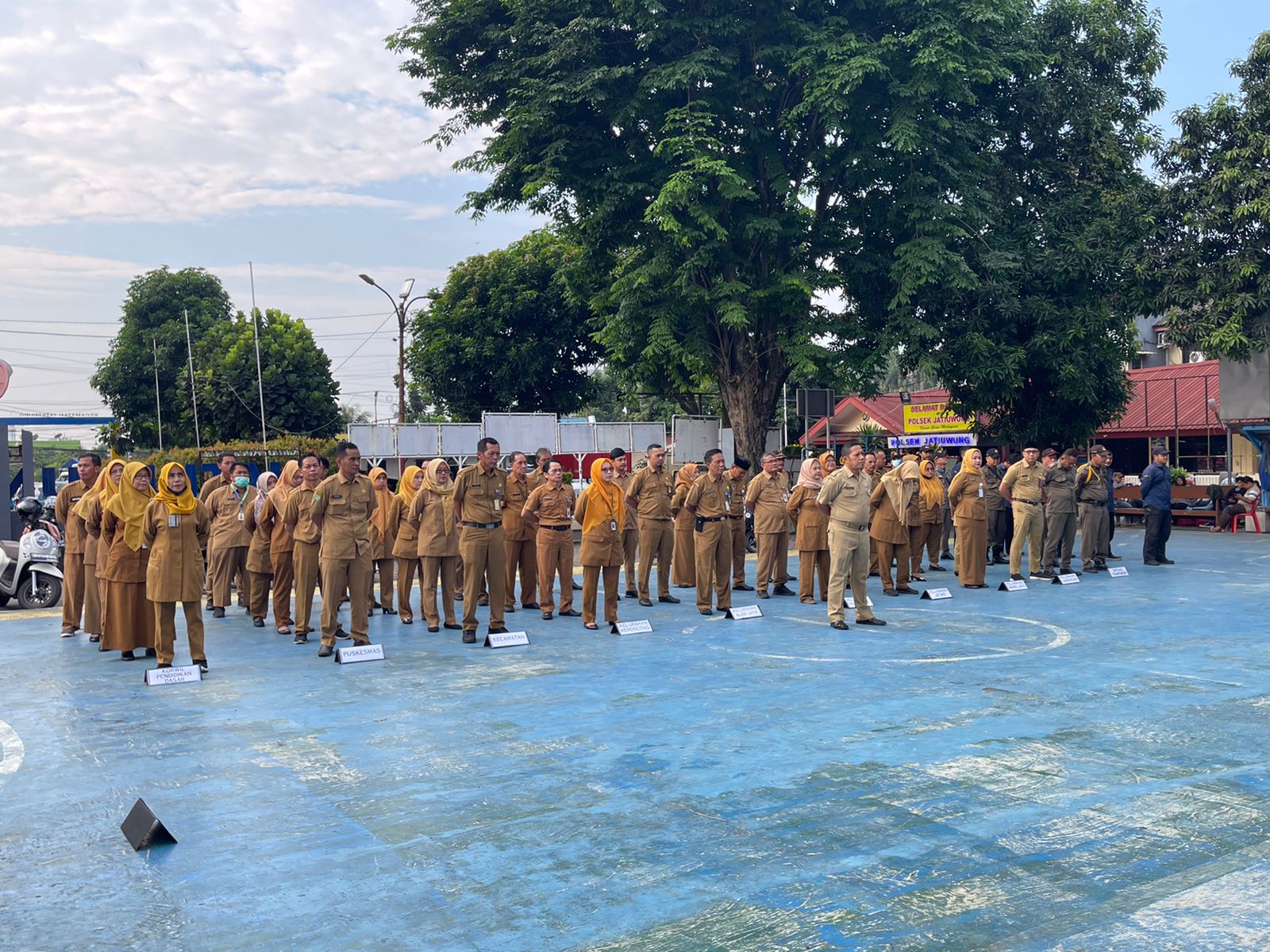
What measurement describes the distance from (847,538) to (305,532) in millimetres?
5415

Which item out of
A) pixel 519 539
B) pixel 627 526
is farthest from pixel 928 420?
pixel 519 539

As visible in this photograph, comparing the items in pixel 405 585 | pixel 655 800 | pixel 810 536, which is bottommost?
pixel 655 800

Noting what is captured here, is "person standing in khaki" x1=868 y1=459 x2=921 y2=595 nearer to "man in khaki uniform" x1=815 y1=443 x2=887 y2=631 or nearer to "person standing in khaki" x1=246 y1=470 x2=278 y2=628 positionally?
"man in khaki uniform" x1=815 y1=443 x2=887 y2=631

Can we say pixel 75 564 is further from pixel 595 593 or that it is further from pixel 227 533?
pixel 595 593

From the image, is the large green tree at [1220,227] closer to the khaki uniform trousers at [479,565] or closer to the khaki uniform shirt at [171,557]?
the khaki uniform trousers at [479,565]

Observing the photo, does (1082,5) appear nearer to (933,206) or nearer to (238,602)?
(933,206)

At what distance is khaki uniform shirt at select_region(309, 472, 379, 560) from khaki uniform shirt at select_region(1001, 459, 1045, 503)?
899cm

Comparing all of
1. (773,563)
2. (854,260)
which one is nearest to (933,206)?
(854,260)

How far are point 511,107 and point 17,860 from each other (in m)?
19.6

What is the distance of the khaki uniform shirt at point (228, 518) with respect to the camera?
1305 cm

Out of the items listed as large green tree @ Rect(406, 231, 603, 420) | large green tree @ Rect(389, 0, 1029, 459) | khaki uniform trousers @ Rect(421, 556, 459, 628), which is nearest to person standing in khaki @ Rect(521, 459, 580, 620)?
khaki uniform trousers @ Rect(421, 556, 459, 628)

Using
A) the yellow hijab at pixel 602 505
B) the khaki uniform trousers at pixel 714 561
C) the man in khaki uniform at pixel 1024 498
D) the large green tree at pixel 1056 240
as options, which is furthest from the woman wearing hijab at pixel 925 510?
the large green tree at pixel 1056 240

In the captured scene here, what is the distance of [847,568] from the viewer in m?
11.7

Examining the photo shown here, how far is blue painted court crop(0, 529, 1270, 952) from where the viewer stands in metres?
4.24
